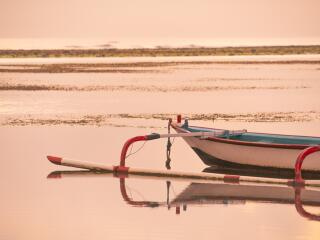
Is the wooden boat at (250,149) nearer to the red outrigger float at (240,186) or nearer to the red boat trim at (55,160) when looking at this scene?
the red outrigger float at (240,186)

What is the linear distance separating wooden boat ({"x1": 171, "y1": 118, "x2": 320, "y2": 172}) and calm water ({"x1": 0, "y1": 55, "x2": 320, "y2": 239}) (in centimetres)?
64

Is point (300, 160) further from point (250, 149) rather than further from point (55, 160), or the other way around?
point (55, 160)

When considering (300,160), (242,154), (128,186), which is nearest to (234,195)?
(300,160)

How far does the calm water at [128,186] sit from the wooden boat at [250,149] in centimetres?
64

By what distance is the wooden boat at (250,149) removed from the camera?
24531mm

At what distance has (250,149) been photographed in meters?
25.0

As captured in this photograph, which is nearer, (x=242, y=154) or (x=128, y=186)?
(x=128, y=186)

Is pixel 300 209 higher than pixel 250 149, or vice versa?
pixel 250 149

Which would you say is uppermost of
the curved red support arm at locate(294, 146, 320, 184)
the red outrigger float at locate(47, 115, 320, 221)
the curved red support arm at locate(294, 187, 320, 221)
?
the curved red support arm at locate(294, 146, 320, 184)

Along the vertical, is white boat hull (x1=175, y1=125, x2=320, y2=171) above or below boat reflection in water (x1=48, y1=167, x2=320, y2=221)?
above

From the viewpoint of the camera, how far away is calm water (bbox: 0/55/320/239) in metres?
19.4

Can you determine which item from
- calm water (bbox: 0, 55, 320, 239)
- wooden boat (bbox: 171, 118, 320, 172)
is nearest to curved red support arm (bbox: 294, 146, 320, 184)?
calm water (bbox: 0, 55, 320, 239)

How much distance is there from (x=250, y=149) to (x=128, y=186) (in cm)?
293

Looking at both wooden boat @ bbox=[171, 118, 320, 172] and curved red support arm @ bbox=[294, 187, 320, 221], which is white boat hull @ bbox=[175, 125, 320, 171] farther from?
curved red support arm @ bbox=[294, 187, 320, 221]
